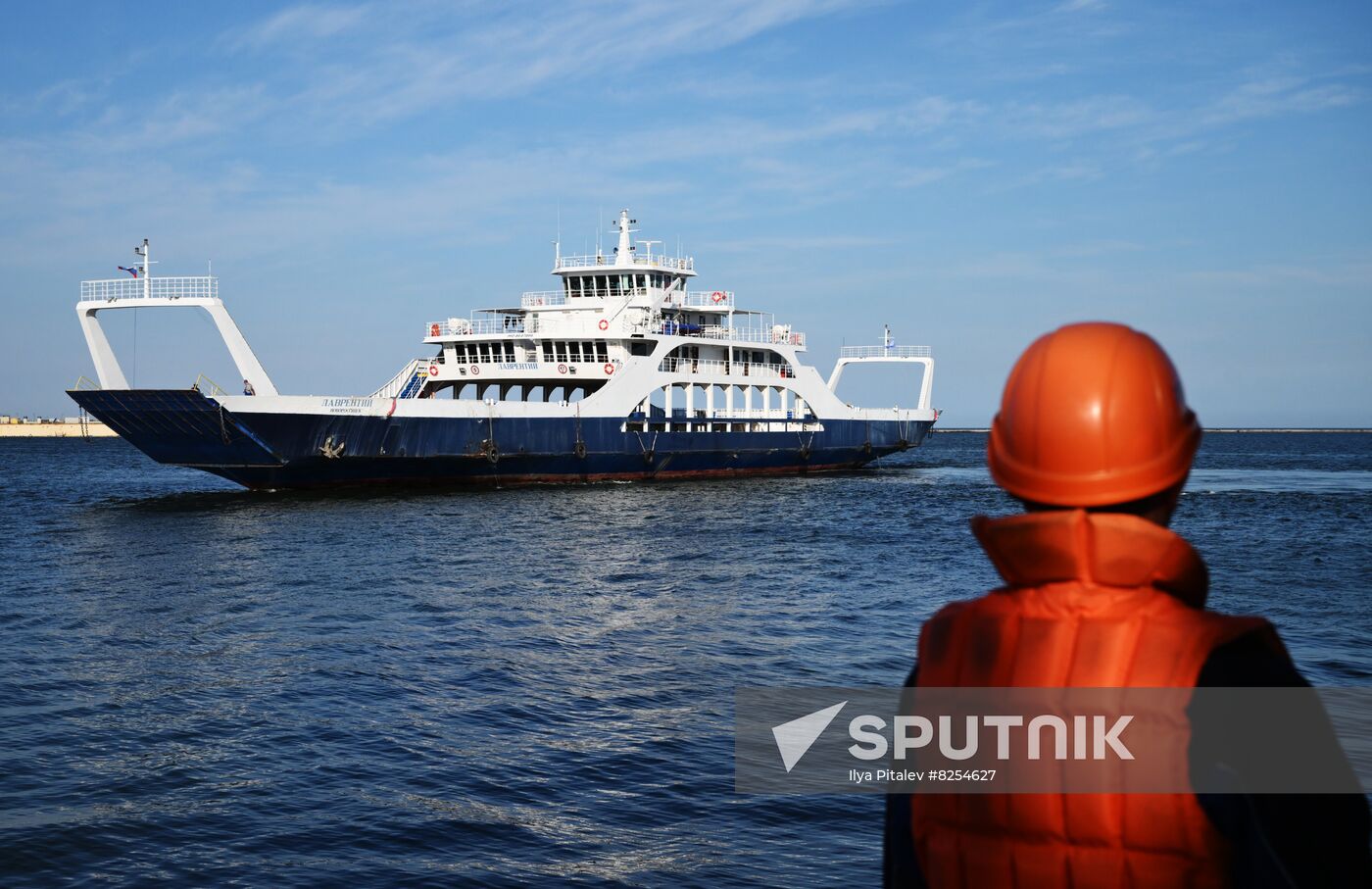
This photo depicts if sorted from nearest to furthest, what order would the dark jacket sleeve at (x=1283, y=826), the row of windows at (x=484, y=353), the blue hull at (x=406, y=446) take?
1. the dark jacket sleeve at (x=1283, y=826)
2. the blue hull at (x=406, y=446)
3. the row of windows at (x=484, y=353)

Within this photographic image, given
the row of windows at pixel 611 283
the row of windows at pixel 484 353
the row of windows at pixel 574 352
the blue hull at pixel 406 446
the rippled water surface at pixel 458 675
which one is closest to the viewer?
the rippled water surface at pixel 458 675

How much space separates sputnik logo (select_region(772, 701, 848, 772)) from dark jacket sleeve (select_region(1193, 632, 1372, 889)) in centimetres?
708

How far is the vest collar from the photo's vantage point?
1415mm

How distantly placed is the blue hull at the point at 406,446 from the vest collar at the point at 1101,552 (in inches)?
1163

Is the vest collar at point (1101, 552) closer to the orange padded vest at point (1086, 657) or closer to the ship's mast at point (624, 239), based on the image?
the orange padded vest at point (1086, 657)

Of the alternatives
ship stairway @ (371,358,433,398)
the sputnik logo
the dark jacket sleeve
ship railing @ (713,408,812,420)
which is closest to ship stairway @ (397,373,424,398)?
ship stairway @ (371,358,433,398)

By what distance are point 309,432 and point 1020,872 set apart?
31.6 meters

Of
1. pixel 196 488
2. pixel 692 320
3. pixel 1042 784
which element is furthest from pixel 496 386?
pixel 1042 784

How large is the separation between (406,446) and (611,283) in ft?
39.3

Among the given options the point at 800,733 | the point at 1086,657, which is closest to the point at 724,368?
the point at 800,733

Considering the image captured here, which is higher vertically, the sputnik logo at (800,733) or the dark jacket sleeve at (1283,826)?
the dark jacket sleeve at (1283,826)

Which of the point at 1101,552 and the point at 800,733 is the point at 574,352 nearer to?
the point at 800,733

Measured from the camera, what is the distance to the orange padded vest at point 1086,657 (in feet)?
4.62

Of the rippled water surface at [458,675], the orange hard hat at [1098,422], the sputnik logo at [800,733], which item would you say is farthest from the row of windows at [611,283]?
the orange hard hat at [1098,422]
